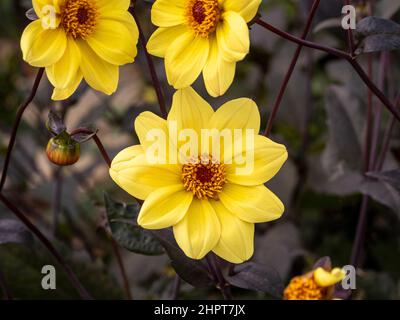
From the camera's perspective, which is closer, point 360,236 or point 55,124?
point 55,124

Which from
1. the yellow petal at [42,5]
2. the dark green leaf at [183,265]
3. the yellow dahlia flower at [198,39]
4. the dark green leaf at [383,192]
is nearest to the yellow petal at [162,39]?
the yellow dahlia flower at [198,39]

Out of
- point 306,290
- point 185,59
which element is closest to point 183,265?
point 306,290

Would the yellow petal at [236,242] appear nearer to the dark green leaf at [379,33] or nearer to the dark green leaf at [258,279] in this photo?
the dark green leaf at [258,279]

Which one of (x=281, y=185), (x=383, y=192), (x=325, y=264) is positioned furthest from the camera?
(x=281, y=185)

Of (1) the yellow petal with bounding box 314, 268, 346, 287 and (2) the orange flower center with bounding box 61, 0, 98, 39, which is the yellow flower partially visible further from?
(2) the orange flower center with bounding box 61, 0, 98, 39

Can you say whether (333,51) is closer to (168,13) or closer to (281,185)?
(168,13)
